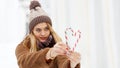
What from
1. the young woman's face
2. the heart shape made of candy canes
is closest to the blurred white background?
the heart shape made of candy canes

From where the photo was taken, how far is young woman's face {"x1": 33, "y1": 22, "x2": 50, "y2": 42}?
30.4 inches

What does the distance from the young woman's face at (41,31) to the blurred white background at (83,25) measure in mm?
321

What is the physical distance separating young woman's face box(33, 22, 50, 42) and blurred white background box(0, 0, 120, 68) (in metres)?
0.32

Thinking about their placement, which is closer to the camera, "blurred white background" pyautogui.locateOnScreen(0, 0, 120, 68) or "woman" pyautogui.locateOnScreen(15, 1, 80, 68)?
"woman" pyautogui.locateOnScreen(15, 1, 80, 68)

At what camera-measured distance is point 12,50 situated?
1.13 meters

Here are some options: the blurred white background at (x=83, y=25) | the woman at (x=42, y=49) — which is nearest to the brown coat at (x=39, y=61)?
the woman at (x=42, y=49)

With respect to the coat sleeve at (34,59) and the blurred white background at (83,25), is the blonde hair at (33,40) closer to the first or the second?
the coat sleeve at (34,59)

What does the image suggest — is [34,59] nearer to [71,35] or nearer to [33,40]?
[33,40]

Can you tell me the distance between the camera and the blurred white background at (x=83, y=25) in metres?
1.08

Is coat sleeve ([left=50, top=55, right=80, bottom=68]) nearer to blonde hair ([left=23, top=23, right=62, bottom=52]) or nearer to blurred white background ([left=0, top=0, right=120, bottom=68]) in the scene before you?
blonde hair ([left=23, top=23, right=62, bottom=52])

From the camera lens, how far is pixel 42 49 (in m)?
0.74

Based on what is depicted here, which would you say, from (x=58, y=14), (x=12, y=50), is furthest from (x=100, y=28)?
(x=12, y=50)

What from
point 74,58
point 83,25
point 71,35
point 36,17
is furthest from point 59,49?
point 83,25

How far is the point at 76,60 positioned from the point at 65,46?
0.05m
